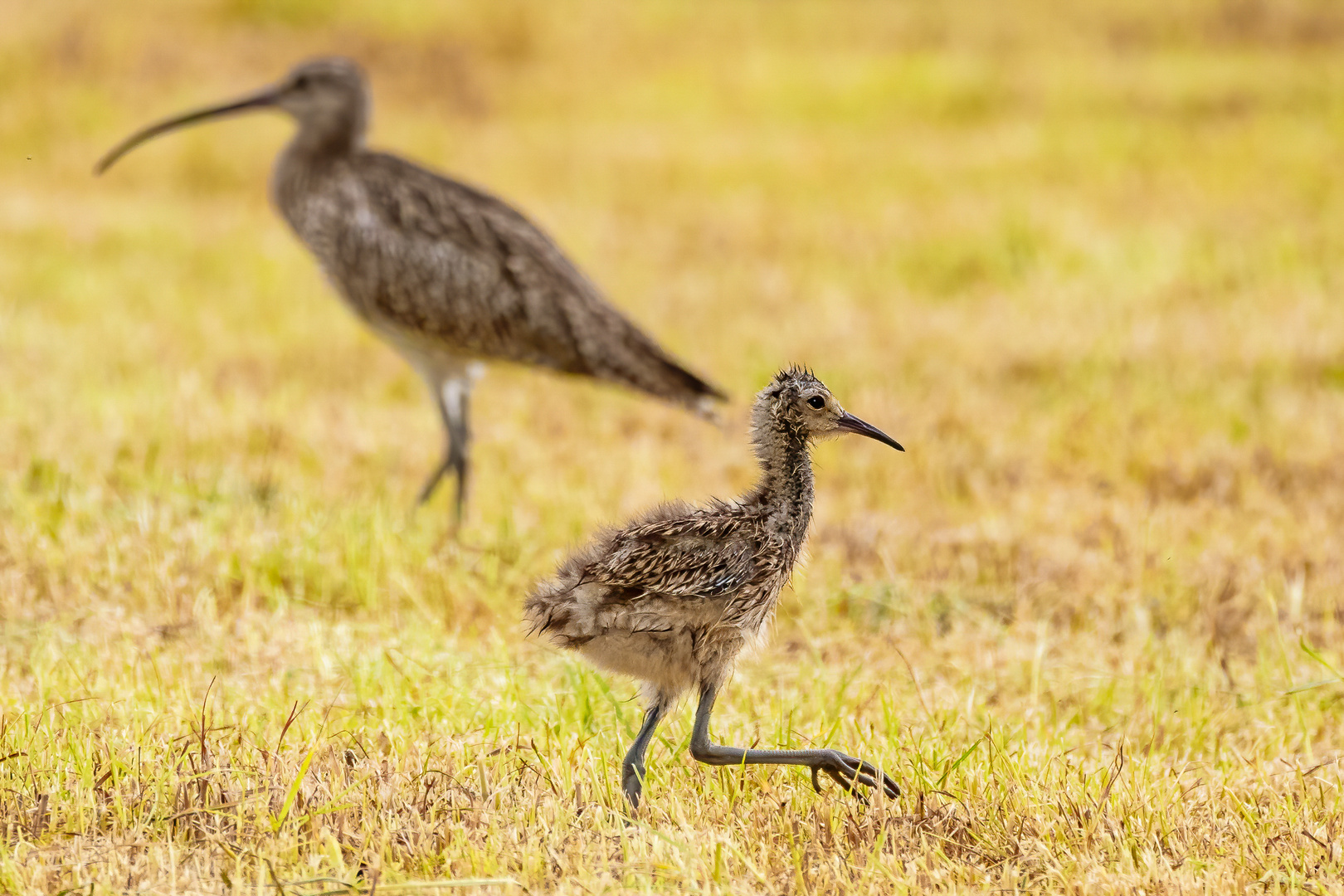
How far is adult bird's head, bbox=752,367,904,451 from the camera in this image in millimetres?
4094

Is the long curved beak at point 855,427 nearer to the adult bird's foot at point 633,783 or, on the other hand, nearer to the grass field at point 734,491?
the grass field at point 734,491

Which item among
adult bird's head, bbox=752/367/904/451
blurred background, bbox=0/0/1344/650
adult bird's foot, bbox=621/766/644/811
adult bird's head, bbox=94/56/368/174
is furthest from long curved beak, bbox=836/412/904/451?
adult bird's head, bbox=94/56/368/174

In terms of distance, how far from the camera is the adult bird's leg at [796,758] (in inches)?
147

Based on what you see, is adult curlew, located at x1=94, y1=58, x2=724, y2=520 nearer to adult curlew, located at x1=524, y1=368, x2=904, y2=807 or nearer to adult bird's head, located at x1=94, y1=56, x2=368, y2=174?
adult bird's head, located at x1=94, y1=56, x2=368, y2=174

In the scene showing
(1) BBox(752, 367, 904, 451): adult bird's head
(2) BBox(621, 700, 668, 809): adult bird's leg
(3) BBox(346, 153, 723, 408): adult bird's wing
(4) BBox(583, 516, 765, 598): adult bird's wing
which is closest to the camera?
(2) BBox(621, 700, 668, 809): adult bird's leg

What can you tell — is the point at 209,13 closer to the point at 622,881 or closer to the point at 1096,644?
the point at 1096,644

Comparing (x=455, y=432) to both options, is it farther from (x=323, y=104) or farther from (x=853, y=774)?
(x=853, y=774)

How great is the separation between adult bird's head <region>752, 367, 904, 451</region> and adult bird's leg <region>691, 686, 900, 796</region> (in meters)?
0.80

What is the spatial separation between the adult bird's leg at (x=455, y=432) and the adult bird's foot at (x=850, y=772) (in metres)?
3.18

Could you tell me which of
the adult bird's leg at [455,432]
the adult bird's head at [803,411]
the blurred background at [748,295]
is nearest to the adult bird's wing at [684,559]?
the adult bird's head at [803,411]

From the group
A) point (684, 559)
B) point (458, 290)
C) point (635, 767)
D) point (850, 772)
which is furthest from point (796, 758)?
point (458, 290)

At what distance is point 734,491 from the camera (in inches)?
297

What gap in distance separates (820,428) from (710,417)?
288cm

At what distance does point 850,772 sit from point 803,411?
94 centimetres
